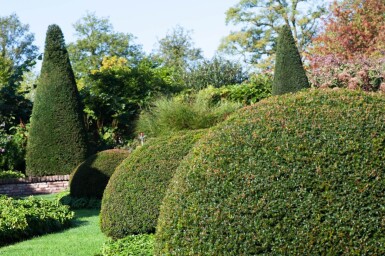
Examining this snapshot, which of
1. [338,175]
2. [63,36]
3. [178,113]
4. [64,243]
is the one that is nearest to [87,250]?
[64,243]

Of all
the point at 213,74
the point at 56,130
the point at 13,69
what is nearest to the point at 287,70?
the point at 56,130

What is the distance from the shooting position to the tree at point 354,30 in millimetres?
24312

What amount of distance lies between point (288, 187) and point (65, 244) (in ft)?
15.1

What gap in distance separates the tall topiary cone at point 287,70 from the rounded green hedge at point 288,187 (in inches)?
424

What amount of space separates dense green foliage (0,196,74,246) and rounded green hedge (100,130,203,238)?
2.02 m

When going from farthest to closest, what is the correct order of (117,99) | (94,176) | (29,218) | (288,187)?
Result: (117,99)
(94,176)
(29,218)
(288,187)

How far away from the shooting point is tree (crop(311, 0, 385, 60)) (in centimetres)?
2431

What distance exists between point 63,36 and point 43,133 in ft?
10.4

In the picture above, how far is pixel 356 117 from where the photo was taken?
12.8ft

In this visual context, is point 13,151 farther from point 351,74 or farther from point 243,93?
point 351,74

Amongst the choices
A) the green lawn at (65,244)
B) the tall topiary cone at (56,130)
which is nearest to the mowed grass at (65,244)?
the green lawn at (65,244)

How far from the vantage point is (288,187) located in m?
3.71

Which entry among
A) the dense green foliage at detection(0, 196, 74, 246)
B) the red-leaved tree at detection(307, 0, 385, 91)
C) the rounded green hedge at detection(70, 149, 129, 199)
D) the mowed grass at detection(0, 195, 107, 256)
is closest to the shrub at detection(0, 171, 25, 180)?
the rounded green hedge at detection(70, 149, 129, 199)

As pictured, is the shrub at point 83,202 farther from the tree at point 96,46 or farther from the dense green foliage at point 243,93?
the tree at point 96,46
